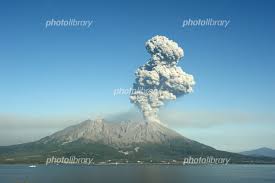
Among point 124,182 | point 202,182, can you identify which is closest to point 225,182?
point 202,182

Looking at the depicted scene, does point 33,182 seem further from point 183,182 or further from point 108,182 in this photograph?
point 183,182

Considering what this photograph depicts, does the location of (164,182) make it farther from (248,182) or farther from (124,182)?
(248,182)

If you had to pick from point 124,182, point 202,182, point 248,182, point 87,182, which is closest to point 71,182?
point 87,182

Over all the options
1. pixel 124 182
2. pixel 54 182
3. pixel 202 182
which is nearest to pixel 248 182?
pixel 202 182

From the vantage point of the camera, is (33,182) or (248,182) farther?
(248,182)

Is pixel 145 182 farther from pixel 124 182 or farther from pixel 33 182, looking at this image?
pixel 33 182

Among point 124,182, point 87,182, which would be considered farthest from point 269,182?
point 87,182

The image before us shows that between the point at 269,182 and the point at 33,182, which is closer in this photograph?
the point at 33,182
